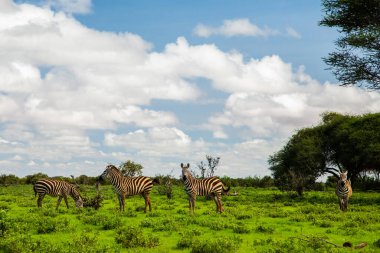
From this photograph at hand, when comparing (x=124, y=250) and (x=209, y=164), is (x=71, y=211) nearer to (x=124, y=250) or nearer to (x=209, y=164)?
(x=124, y=250)

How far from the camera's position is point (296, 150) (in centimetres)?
4759

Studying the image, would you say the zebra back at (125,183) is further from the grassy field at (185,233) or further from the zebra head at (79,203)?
the zebra head at (79,203)

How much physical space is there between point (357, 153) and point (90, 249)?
37722 mm

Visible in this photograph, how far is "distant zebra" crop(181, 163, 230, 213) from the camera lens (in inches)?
965

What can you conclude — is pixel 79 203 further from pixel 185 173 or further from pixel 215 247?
pixel 215 247

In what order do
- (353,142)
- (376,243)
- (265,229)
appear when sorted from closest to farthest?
A: (376,243), (265,229), (353,142)

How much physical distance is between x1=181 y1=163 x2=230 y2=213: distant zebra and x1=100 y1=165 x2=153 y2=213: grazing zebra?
250cm

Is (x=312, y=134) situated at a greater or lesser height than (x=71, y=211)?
greater

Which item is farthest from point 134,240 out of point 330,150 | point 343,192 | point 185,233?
point 330,150

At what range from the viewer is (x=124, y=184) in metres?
25.0

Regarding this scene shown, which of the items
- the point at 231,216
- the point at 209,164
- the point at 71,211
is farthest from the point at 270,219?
the point at 209,164

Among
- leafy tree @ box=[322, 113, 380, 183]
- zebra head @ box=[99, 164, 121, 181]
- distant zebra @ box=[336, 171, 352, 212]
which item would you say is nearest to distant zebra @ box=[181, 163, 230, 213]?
zebra head @ box=[99, 164, 121, 181]

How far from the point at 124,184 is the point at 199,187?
4188 mm

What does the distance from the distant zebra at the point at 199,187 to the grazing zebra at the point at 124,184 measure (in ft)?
8.20
